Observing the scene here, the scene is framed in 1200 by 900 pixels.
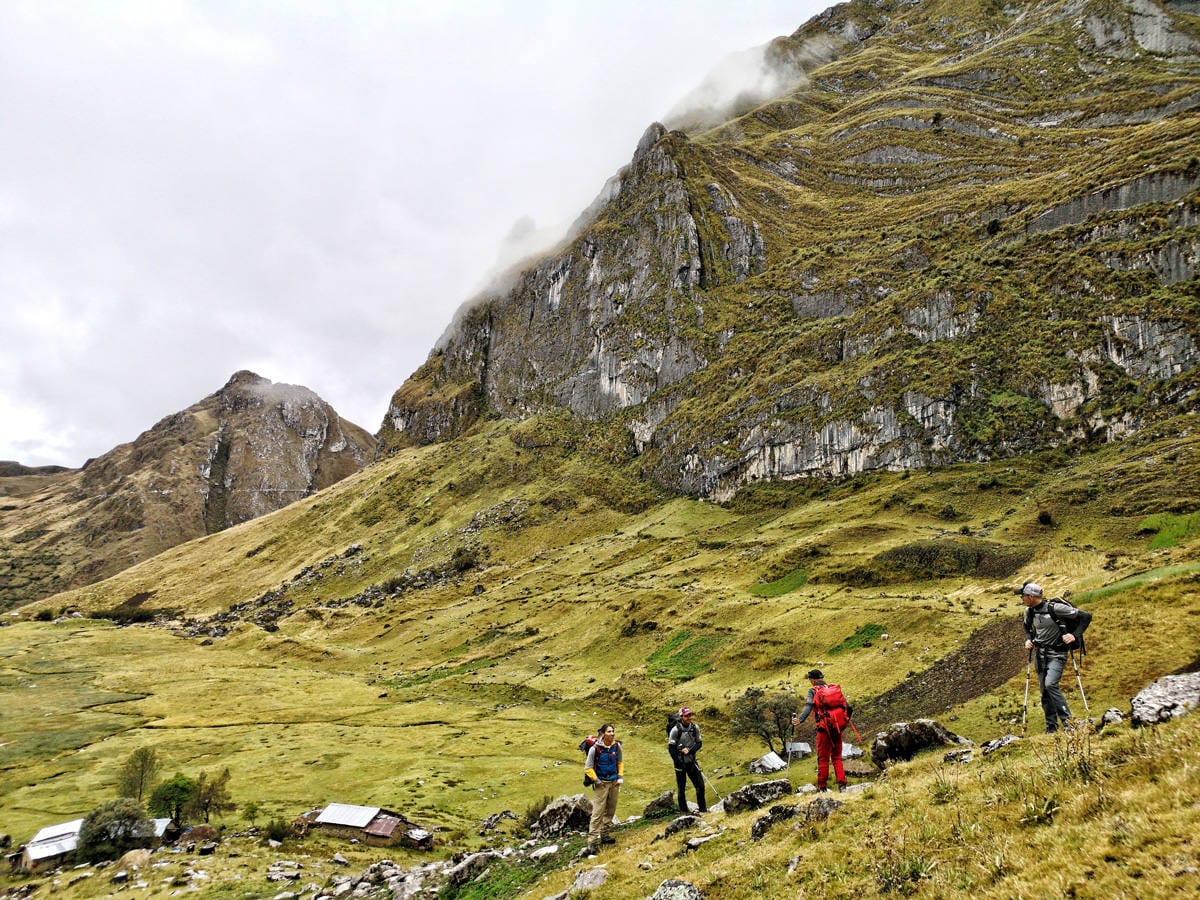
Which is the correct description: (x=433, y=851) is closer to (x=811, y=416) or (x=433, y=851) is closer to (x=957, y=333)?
(x=811, y=416)

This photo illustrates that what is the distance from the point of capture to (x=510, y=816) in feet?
110

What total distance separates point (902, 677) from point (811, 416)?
9577 cm

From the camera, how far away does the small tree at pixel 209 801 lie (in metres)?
34.8

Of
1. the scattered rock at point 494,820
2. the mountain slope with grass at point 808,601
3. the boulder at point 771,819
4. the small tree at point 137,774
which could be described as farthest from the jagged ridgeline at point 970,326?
the small tree at point 137,774

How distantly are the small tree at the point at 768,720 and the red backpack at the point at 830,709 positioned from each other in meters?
21.6

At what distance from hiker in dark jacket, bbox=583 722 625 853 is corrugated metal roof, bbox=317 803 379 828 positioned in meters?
17.5

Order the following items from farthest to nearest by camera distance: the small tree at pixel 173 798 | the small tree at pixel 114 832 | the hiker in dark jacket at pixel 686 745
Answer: the small tree at pixel 173 798 < the small tree at pixel 114 832 < the hiker in dark jacket at pixel 686 745

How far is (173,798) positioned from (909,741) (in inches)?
1565

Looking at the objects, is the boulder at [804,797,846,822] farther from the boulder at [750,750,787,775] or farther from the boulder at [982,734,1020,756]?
the boulder at [750,750,787,775]

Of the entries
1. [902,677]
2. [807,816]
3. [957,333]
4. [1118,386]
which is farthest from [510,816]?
[957,333]

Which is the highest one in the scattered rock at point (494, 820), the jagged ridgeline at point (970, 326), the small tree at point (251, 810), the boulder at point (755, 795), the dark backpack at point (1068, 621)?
the jagged ridgeline at point (970, 326)

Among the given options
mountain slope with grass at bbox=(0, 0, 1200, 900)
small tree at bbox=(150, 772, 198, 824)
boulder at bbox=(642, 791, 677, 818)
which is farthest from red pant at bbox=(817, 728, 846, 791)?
small tree at bbox=(150, 772, 198, 824)

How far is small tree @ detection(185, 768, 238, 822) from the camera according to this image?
34781mm

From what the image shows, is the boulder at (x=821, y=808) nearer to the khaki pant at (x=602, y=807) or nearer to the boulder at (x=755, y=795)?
the boulder at (x=755, y=795)
